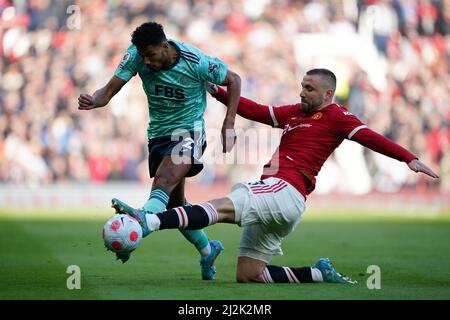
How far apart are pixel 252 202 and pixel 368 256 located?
13.8ft

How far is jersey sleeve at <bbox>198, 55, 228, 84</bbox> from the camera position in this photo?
8.94 metres

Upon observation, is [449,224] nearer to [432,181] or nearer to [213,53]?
[432,181]

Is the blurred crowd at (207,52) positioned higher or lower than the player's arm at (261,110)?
higher

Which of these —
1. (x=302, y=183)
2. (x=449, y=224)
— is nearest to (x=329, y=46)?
(x=449, y=224)

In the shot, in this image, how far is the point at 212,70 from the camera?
8945 millimetres

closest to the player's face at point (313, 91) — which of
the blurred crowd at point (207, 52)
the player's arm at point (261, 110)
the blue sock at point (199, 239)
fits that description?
the player's arm at point (261, 110)

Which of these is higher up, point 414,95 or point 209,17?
point 209,17

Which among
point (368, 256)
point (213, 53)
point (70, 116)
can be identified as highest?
point (213, 53)

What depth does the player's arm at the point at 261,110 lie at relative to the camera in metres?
9.04

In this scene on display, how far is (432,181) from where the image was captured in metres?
24.7

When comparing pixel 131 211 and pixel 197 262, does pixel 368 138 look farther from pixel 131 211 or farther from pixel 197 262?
pixel 197 262

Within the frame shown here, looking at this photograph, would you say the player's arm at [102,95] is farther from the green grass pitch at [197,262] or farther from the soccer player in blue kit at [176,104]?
the green grass pitch at [197,262]

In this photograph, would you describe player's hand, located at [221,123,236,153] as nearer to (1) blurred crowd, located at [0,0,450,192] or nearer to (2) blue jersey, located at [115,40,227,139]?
(2) blue jersey, located at [115,40,227,139]

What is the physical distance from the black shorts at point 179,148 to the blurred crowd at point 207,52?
1321 centimetres
